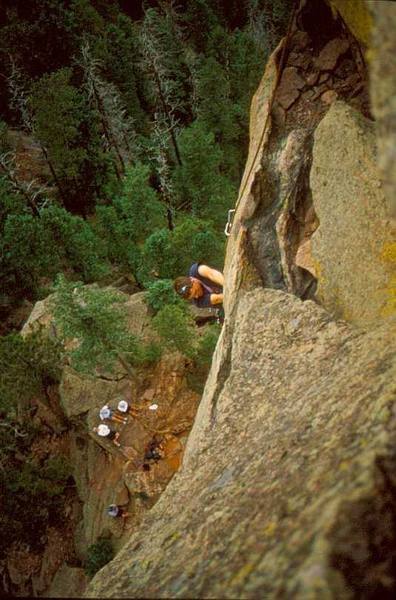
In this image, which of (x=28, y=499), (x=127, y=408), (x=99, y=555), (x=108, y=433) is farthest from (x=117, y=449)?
(x=28, y=499)

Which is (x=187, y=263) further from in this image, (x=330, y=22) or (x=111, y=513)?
(x=330, y=22)

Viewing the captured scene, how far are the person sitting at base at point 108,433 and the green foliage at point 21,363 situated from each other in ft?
11.6

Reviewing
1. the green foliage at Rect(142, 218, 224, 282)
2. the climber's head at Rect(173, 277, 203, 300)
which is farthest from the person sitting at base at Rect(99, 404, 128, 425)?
the climber's head at Rect(173, 277, 203, 300)

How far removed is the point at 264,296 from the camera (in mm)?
8086

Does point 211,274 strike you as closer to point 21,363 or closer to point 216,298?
point 216,298

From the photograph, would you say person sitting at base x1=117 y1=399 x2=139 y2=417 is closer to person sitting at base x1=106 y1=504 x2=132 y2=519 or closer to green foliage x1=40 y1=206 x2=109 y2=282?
person sitting at base x1=106 y1=504 x2=132 y2=519

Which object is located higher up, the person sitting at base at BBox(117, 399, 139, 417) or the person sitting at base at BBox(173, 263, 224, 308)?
the person sitting at base at BBox(173, 263, 224, 308)

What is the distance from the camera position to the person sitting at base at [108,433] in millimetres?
16578

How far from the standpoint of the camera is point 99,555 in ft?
49.9

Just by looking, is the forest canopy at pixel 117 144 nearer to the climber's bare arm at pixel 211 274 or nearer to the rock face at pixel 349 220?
the climber's bare arm at pixel 211 274

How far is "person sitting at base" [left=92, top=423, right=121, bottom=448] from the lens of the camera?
16578 mm

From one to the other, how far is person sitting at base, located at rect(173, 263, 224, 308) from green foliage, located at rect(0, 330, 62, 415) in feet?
30.0

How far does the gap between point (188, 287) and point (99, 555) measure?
10751mm

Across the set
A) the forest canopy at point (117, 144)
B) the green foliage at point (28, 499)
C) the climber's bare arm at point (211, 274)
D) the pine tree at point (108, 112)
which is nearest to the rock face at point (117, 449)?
the green foliage at point (28, 499)
